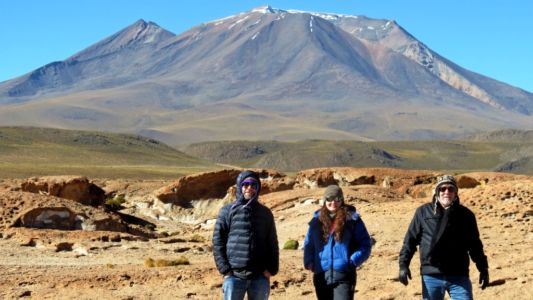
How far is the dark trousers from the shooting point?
318 inches

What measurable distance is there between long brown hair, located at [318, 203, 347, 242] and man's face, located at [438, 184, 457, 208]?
88 centimetres

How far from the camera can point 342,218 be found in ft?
26.6

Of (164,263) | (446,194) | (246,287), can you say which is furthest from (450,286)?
(164,263)

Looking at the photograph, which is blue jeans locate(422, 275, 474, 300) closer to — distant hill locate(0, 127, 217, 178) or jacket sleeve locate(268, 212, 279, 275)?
jacket sleeve locate(268, 212, 279, 275)

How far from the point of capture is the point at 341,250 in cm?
812

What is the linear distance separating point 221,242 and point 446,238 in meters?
2.03

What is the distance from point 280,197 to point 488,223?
27.8 feet

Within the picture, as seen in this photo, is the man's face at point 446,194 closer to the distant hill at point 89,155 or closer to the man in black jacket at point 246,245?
the man in black jacket at point 246,245

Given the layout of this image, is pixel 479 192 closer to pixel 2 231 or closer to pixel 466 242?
pixel 2 231

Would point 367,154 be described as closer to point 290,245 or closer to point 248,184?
point 290,245

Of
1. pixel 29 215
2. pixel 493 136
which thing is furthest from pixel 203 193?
pixel 493 136

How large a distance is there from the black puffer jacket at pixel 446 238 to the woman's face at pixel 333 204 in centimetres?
70

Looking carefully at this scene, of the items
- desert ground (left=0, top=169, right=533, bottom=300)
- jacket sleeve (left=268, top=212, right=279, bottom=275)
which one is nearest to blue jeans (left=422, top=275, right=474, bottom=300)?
jacket sleeve (left=268, top=212, right=279, bottom=275)

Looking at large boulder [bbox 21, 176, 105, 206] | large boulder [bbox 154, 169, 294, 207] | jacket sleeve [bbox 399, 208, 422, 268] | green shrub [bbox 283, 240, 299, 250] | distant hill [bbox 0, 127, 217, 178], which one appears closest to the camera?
jacket sleeve [bbox 399, 208, 422, 268]
